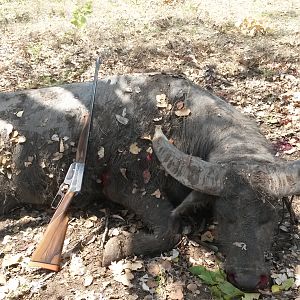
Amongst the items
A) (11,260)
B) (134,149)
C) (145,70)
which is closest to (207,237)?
(134,149)

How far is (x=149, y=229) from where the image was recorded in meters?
5.74

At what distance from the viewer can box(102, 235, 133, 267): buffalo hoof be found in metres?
5.31

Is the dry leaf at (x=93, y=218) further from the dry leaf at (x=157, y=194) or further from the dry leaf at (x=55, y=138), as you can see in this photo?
the dry leaf at (x=55, y=138)

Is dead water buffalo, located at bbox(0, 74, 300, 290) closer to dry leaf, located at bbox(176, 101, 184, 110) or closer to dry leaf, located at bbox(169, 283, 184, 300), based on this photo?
dry leaf, located at bbox(176, 101, 184, 110)

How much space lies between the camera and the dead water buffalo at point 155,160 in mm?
4551

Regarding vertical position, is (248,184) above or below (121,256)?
above

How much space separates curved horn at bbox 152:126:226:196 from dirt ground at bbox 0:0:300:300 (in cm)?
112

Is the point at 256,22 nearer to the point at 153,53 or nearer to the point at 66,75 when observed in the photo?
the point at 153,53

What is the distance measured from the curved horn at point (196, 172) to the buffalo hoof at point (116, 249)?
1229 millimetres

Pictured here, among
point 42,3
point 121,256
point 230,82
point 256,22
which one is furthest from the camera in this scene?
point 42,3

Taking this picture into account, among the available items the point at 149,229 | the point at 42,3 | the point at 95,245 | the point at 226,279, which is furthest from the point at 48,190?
the point at 42,3

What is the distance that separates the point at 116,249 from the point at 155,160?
3.91 feet

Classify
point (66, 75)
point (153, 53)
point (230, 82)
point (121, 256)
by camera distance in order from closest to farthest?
point (121, 256)
point (230, 82)
point (66, 75)
point (153, 53)

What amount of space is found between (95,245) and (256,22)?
7794 mm
